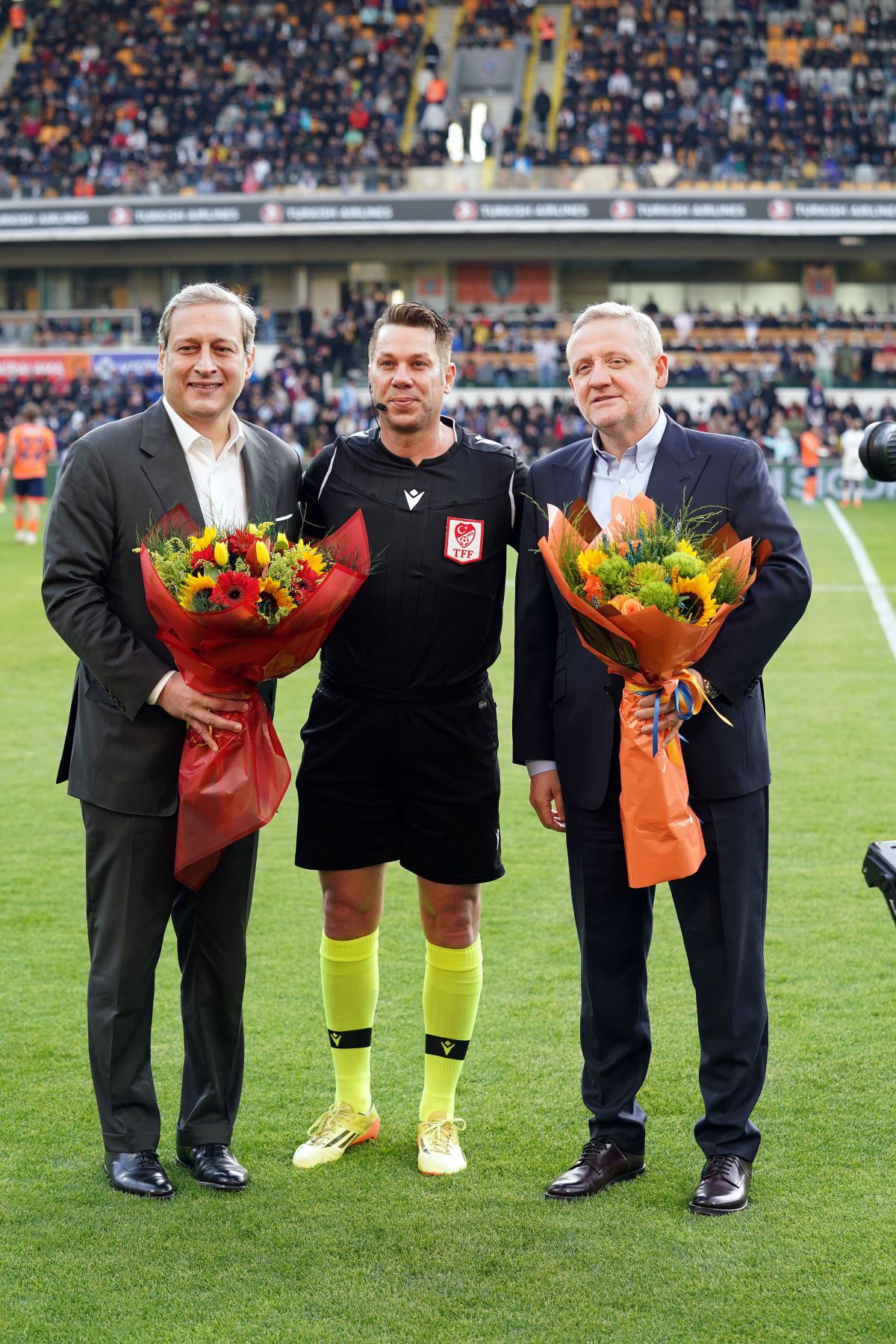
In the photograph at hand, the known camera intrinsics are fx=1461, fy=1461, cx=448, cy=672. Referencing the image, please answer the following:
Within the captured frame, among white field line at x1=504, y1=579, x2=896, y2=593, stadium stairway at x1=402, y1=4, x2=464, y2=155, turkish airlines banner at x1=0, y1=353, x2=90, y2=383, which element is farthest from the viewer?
stadium stairway at x1=402, y1=4, x2=464, y2=155

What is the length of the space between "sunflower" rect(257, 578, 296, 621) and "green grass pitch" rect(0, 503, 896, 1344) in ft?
4.56

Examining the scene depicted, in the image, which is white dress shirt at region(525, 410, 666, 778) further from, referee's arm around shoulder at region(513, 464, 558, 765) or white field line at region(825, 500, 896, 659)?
white field line at region(825, 500, 896, 659)

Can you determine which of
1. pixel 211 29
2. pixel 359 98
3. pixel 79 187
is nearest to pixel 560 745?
pixel 79 187

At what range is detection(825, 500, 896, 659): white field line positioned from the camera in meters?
12.4

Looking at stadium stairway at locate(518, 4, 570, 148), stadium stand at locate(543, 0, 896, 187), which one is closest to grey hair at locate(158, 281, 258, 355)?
stadium stand at locate(543, 0, 896, 187)

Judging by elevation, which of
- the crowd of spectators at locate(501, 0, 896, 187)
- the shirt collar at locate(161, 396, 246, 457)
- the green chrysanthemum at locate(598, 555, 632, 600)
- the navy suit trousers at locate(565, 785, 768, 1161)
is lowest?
the navy suit trousers at locate(565, 785, 768, 1161)

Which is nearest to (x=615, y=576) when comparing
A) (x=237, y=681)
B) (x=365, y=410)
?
(x=237, y=681)

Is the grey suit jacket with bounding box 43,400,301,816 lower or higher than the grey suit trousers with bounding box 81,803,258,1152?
higher

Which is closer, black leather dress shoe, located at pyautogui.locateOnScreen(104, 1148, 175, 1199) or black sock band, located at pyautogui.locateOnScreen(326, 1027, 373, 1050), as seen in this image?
black leather dress shoe, located at pyautogui.locateOnScreen(104, 1148, 175, 1199)

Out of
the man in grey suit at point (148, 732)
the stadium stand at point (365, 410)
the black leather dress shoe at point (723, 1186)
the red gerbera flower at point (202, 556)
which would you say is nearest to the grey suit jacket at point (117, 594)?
the man in grey suit at point (148, 732)

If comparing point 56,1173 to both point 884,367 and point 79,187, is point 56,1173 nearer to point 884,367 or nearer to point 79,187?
point 884,367

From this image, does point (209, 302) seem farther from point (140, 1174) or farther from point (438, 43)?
point (438, 43)

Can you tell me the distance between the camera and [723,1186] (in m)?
3.38

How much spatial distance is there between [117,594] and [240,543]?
1.71 ft
